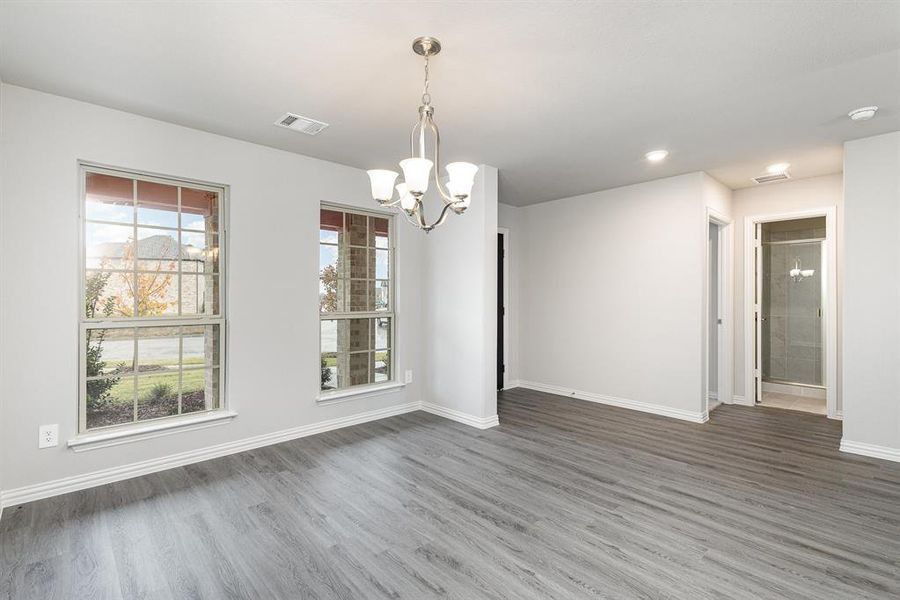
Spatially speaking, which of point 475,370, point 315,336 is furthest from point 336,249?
point 475,370

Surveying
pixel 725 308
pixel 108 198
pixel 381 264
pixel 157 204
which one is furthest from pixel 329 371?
pixel 725 308

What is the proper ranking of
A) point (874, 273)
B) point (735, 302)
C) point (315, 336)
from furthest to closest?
point (735, 302)
point (315, 336)
point (874, 273)

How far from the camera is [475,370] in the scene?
421 cm

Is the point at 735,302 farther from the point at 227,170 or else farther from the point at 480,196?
the point at 227,170

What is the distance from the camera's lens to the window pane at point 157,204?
3131 millimetres

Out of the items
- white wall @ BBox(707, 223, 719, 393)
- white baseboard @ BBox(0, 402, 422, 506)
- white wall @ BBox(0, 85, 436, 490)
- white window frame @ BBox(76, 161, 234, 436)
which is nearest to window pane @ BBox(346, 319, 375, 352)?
white wall @ BBox(0, 85, 436, 490)

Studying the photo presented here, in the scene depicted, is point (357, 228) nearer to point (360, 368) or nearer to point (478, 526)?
point (360, 368)

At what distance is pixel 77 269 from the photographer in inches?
111

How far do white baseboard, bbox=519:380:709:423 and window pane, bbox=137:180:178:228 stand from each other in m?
4.47

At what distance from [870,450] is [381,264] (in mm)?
4454

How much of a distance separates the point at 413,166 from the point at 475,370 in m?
2.57

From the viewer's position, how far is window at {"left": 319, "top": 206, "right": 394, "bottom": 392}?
4.15m

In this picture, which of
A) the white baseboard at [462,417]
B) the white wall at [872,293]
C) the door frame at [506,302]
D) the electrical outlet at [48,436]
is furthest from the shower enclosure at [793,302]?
the electrical outlet at [48,436]

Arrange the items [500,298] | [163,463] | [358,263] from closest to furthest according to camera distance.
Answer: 1. [163,463]
2. [358,263]
3. [500,298]
